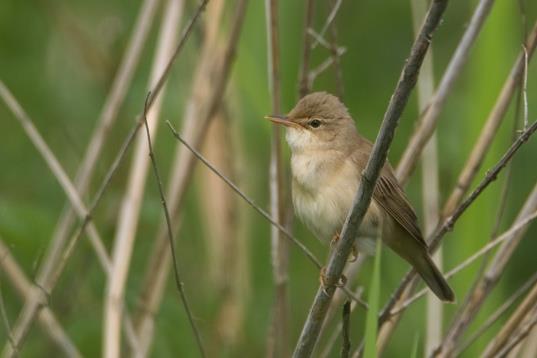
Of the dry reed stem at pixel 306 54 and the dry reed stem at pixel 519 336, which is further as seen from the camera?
the dry reed stem at pixel 306 54

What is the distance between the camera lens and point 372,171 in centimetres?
219

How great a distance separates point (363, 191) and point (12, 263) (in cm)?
191

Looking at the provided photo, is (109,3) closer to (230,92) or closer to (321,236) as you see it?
(230,92)

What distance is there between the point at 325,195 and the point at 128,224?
79 cm

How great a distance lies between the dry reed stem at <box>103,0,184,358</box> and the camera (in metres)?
3.38

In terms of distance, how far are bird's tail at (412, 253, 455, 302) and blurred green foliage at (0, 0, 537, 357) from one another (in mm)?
333

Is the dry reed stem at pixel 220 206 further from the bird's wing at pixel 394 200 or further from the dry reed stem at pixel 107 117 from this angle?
the bird's wing at pixel 394 200

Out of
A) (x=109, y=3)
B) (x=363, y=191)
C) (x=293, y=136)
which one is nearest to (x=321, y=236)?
(x=293, y=136)

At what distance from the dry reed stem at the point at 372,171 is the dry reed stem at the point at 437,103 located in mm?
888

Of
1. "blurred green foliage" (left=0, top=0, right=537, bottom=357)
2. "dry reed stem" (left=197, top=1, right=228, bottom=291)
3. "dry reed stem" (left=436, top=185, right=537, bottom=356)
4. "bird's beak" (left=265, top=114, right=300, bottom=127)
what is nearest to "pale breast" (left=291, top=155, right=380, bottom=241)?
"bird's beak" (left=265, top=114, right=300, bottom=127)

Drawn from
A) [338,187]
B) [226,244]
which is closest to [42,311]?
[226,244]

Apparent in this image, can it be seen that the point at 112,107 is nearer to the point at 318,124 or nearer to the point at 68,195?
the point at 68,195

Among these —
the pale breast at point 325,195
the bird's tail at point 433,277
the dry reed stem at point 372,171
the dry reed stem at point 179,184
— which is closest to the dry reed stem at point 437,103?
the pale breast at point 325,195

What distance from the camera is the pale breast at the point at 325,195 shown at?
3.20 meters
